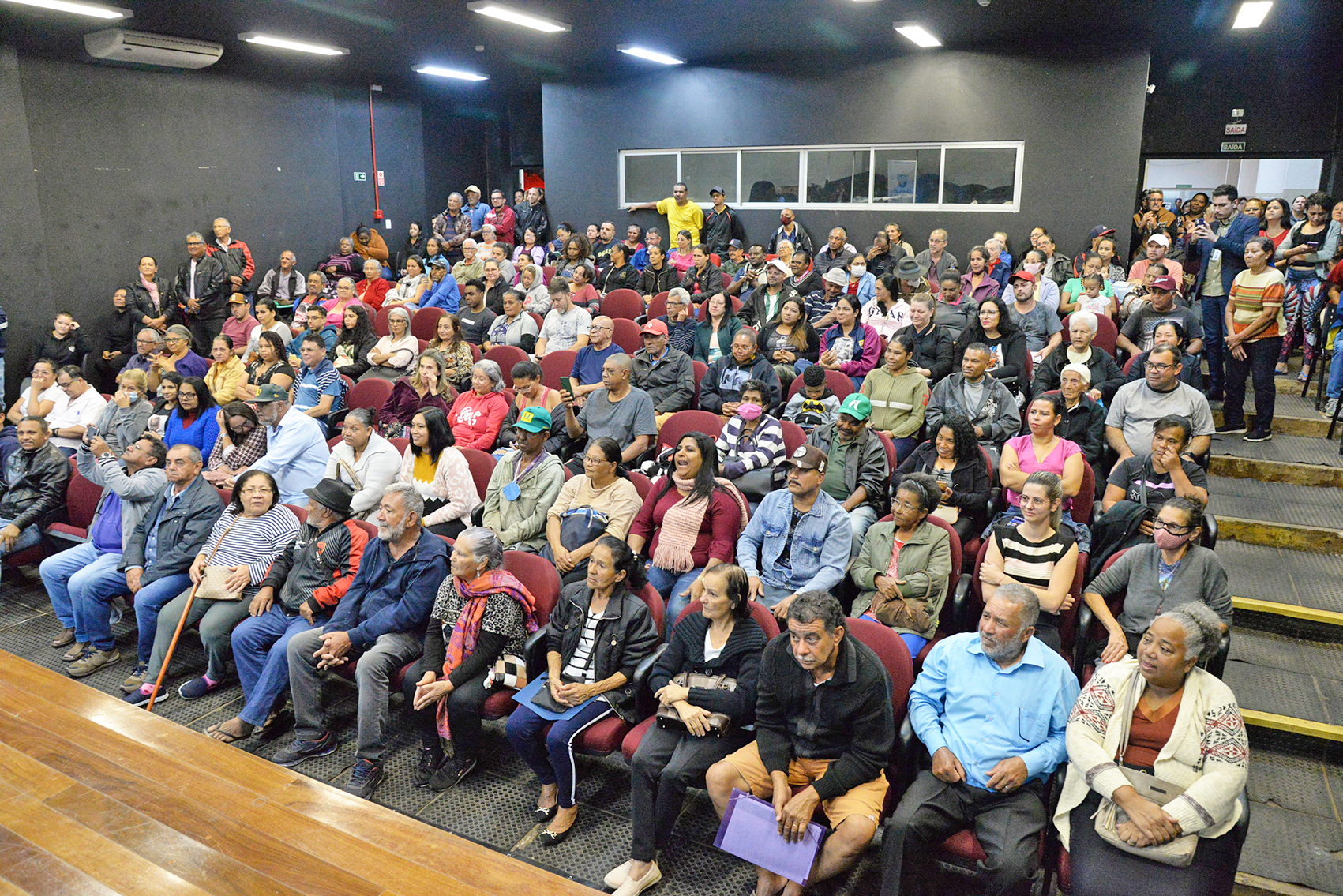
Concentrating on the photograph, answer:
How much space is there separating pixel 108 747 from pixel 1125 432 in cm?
484

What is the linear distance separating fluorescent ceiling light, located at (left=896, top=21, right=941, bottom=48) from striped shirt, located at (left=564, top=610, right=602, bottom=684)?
22.9 feet

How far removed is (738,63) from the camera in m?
10.4

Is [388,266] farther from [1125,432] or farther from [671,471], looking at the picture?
[1125,432]

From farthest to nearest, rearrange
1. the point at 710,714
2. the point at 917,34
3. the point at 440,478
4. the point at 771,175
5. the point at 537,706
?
the point at 771,175 < the point at 917,34 < the point at 440,478 < the point at 537,706 < the point at 710,714

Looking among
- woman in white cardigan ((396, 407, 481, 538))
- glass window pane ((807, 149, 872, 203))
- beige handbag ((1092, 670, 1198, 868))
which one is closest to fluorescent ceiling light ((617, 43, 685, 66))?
glass window pane ((807, 149, 872, 203))

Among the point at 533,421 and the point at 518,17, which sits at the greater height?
the point at 518,17

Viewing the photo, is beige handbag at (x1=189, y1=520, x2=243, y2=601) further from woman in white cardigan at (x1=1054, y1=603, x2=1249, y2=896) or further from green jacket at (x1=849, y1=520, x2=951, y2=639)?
woman in white cardigan at (x1=1054, y1=603, x2=1249, y2=896)

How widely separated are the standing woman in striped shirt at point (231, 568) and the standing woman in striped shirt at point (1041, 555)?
324cm

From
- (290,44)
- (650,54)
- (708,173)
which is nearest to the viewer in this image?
(290,44)

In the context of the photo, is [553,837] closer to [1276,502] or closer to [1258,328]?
[1276,502]

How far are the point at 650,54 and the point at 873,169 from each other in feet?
9.32

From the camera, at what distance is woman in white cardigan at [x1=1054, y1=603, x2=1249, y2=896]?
238cm

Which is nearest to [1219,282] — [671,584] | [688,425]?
[688,425]

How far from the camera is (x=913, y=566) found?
11.7ft
